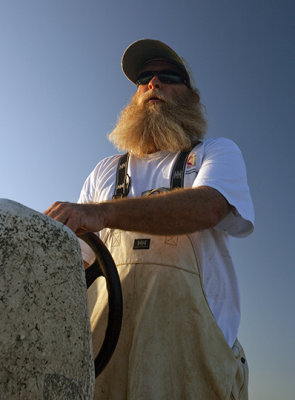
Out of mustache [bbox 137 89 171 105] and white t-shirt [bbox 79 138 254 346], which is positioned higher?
mustache [bbox 137 89 171 105]

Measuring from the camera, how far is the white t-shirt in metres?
2.61

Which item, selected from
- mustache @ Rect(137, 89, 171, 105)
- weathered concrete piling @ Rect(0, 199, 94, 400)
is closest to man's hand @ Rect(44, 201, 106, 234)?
weathered concrete piling @ Rect(0, 199, 94, 400)

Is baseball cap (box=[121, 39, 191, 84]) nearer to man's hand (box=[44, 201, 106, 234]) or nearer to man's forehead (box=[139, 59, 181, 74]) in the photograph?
man's forehead (box=[139, 59, 181, 74])

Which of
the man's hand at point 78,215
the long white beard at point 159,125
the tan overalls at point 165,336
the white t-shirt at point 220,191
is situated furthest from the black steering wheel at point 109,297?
the long white beard at point 159,125

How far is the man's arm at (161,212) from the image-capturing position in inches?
83.7

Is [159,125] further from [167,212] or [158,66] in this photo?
[167,212]

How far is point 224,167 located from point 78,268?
175 centimetres

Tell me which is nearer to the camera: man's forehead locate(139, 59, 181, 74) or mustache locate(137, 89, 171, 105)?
mustache locate(137, 89, 171, 105)

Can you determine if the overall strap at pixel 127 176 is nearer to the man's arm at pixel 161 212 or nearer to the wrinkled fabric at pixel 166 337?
the man's arm at pixel 161 212

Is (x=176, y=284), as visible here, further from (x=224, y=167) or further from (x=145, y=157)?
(x=145, y=157)

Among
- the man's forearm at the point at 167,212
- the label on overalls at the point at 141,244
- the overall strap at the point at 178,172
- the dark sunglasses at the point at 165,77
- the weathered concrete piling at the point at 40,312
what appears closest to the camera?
the weathered concrete piling at the point at 40,312

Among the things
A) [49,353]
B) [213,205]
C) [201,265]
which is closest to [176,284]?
[201,265]

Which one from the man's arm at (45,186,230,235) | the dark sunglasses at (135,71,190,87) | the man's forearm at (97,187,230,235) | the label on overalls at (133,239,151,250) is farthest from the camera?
the dark sunglasses at (135,71,190,87)

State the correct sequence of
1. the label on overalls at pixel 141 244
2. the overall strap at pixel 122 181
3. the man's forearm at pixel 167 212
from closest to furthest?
the man's forearm at pixel 167 212 < the label on overalls at pixel 141 244 < the overall strap at pixel 122 181
